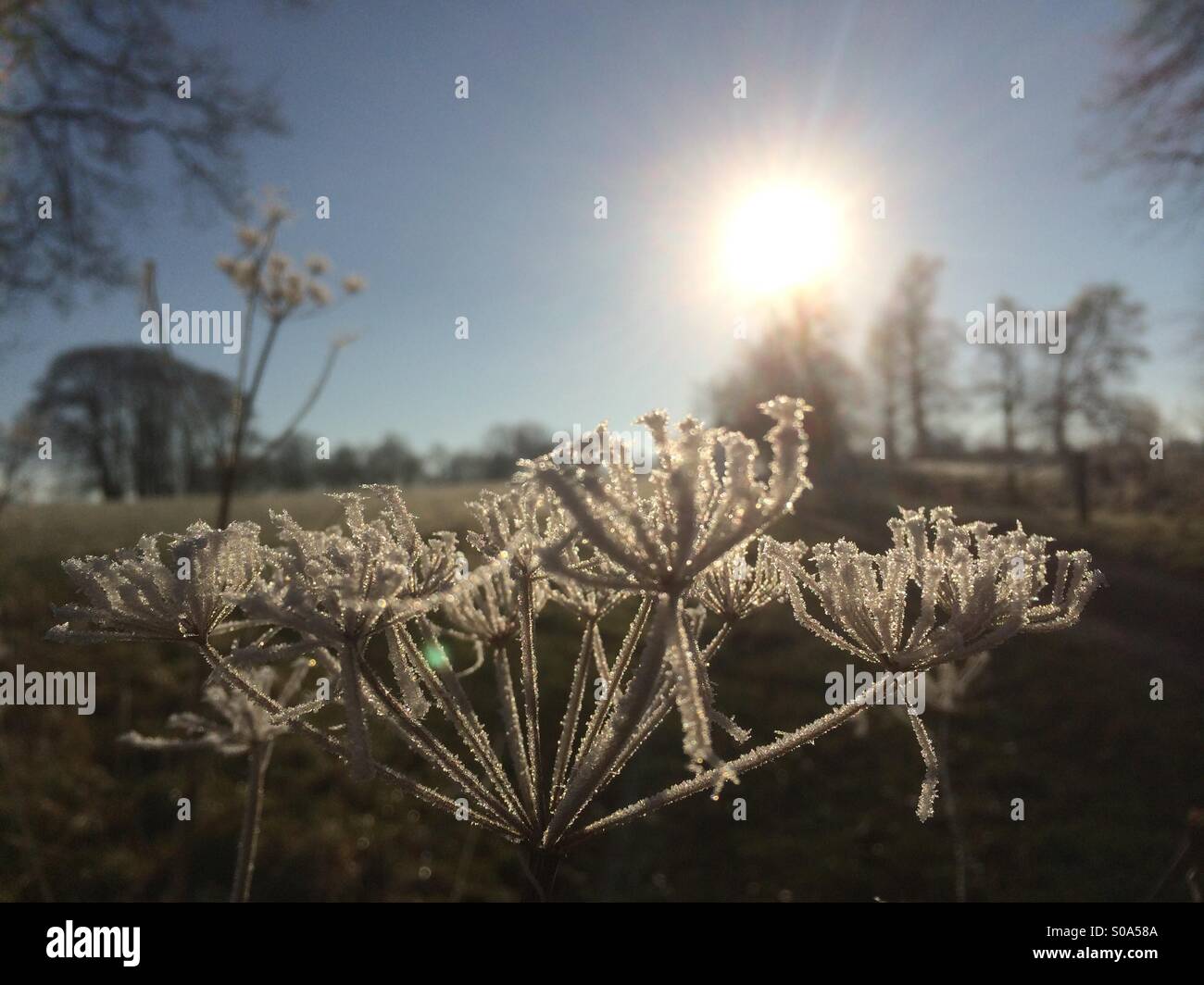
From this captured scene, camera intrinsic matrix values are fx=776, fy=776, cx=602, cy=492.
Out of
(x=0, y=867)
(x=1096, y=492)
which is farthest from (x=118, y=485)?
(x=1096, y=492)

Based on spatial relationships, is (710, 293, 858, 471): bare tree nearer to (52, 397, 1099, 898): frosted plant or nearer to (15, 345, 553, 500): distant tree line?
(15, 345, 553, 500): distant tree line

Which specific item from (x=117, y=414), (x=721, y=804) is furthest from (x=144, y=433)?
(x=721, y=804)

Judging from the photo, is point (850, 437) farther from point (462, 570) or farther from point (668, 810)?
point (462, 570)

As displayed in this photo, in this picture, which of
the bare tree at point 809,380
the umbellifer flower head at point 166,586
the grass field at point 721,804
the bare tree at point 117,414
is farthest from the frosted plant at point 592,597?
the bare tree at point 809,380

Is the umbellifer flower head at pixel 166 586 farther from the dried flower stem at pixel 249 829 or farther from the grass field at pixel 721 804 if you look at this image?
the grass field at pixel 721 804

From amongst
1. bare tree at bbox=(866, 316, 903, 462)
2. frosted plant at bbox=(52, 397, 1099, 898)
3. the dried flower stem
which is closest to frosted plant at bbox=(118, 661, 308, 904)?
the dried flower stem

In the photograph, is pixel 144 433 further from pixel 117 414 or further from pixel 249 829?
pixel 249 829
